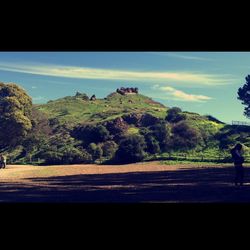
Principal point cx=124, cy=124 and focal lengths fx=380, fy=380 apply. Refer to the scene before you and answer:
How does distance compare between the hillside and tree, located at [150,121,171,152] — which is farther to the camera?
the hillside

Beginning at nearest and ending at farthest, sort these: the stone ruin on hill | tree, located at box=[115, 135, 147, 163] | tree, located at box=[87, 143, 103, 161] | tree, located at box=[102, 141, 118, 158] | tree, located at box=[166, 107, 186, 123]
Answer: tree, located at box=[115, 135, 147, 163] → tree, located at box=[87, 143, 103, 161] → tree, located at box=[102, 141, 118, 158] → tree, located at box=[166, 107, 186, 123] → the stone ruin on hill

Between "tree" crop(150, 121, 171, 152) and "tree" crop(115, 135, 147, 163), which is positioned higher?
"tree" crop(150, 121, 171, 152)

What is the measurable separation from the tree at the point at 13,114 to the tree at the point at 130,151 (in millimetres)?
7058

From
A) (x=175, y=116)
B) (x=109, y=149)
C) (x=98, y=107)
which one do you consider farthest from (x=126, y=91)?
(x=109, y=149)

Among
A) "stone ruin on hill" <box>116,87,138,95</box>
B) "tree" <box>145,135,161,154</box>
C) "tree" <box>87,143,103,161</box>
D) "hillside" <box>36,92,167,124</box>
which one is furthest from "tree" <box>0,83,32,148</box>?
"stone ruin on hill" <box>116,87,138,95</box>

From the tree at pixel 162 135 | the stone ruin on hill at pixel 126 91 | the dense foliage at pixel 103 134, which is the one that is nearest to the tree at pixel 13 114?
the dense foliage at pixel 103 134

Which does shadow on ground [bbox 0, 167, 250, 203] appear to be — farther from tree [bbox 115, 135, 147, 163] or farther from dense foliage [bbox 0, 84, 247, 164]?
dense foliage [bbox 0, 84, 247, 164]

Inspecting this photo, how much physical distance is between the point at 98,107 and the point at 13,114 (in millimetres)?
20040

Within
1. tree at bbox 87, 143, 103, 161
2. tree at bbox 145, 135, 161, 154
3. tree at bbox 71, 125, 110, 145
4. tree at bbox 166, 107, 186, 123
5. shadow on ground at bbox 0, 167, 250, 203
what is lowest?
shadow on ground at bbox 0, 167, 250, 203

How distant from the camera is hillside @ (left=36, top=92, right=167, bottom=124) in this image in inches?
1610

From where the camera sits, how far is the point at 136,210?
5.26 m

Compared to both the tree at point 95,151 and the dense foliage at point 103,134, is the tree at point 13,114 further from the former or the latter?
the tree at point 95,151

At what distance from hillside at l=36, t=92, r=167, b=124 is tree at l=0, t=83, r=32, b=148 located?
427 inches
